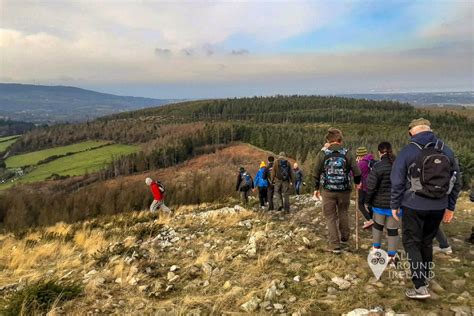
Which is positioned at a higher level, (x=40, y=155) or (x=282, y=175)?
(x=282, y=175)

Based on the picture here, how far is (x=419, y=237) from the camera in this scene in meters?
5.14

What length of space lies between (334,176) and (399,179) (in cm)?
205

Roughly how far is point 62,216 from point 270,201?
29038mm

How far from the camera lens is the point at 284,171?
13.6 metres

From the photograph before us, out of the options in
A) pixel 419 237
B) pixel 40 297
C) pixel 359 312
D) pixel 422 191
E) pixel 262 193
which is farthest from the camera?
pixel 262 193

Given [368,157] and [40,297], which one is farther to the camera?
[368,157]

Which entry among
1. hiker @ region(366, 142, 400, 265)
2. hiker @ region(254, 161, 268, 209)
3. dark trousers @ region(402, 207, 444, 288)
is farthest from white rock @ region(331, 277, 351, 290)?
hiker @ region(254, 161, 268, 209)

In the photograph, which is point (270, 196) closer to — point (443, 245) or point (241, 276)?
point (443, 245)

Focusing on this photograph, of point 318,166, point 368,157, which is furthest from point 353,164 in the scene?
point 368,157

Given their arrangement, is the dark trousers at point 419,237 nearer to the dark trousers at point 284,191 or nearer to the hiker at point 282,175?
the hiker at point 282,175

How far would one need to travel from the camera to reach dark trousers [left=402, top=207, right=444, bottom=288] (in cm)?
508

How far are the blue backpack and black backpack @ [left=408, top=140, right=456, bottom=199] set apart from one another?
2142 millimetres

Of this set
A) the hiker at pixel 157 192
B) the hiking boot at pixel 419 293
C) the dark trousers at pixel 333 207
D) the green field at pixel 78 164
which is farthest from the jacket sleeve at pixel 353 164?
the green field at pixel 78 164

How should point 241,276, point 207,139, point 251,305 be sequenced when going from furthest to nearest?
point 207,139 → point 241,276 → point 251,305
